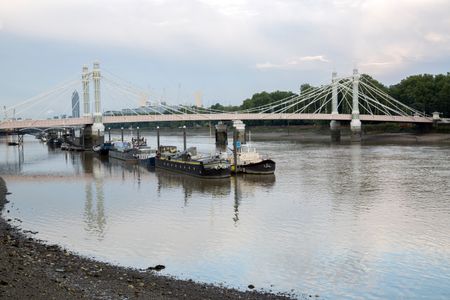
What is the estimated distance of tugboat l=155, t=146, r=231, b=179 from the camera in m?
30.1

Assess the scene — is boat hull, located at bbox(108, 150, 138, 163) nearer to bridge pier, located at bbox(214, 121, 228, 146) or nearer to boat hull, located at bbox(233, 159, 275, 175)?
boat hull, located at bbox(233, 159, 275, 175)

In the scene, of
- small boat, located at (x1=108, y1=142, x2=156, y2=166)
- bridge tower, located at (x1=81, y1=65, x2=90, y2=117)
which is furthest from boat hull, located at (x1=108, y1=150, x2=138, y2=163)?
bridge tower, located at (x1=81, y1=65, x2=90, y2=117)

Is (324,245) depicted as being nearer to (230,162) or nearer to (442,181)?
(442,181)

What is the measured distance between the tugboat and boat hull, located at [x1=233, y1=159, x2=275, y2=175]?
53.5 inches

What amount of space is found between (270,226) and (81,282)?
782 centimetres

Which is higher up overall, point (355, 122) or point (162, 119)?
point (162, 119)

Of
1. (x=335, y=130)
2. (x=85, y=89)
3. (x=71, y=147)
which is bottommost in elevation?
(x=71, y=147)

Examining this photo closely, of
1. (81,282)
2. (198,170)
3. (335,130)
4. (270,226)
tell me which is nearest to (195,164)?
(198,170)

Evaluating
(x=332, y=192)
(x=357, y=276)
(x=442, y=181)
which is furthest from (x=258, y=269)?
(x=442, y=181)

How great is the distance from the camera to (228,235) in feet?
52.4

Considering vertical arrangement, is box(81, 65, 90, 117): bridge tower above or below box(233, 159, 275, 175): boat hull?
above

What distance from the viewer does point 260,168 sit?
31.5m

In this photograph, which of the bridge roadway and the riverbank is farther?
the bridge roadway

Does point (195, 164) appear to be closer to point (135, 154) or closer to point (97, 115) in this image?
point (135, 154)
